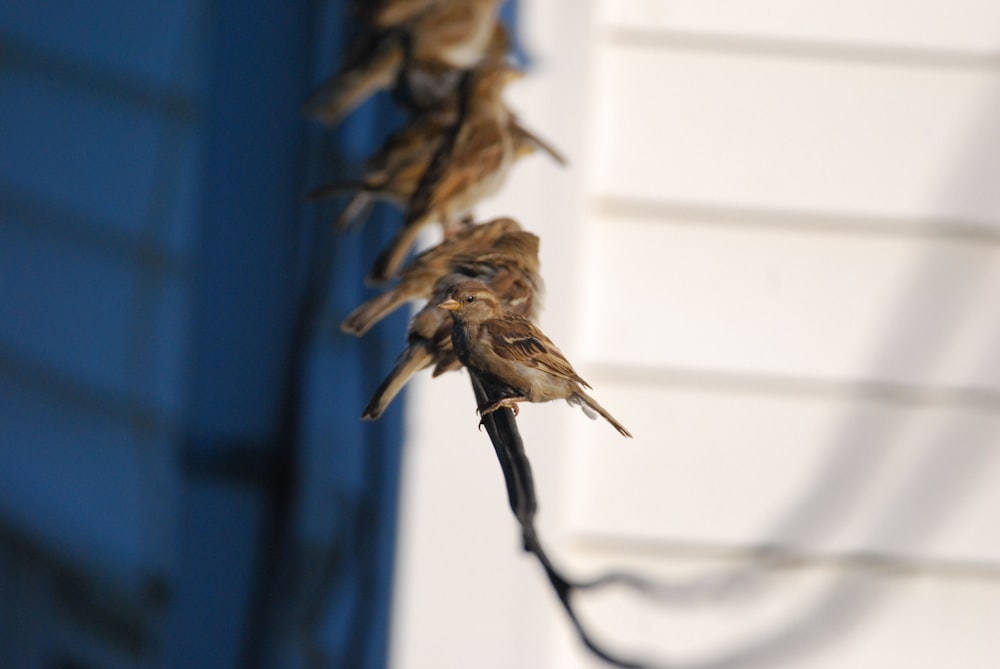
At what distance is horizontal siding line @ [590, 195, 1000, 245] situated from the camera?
54.2 inches

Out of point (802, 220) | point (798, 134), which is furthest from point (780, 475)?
point (798, 134)

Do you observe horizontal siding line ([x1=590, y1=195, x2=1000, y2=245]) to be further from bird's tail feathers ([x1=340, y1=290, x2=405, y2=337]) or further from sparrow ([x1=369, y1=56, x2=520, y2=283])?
bird's tail feathers ([x1=340, y1=290, x2=405, y2=337])

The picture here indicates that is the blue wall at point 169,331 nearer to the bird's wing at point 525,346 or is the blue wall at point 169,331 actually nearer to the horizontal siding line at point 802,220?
the horizontal siding line at point 802,220

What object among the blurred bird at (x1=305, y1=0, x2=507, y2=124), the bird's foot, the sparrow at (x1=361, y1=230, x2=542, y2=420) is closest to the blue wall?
the blurred bird at (x1=305, y1=0, x2=507, y2=124)

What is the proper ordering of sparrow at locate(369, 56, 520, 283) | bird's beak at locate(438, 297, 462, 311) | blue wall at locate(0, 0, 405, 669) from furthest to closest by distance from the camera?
blue wall at locate(0, 0, 405, 669)
sparrow at locate(369, 56, 520, 283)
bird's beak at locate(438, 297, 462, 311)

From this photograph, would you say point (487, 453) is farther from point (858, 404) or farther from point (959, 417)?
point (959, 417)

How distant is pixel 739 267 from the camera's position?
54.9 inches

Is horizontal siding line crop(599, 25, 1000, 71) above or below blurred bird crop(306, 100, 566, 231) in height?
above

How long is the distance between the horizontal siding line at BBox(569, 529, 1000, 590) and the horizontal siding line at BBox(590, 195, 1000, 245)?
41 cm

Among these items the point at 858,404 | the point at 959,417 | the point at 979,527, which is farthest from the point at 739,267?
the point at 979,527

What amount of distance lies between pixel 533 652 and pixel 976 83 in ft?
2.89

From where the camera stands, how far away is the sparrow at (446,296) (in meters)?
0.46

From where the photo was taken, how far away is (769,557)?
1.41 meters

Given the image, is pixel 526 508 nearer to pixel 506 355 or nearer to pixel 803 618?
pixel 506 355
